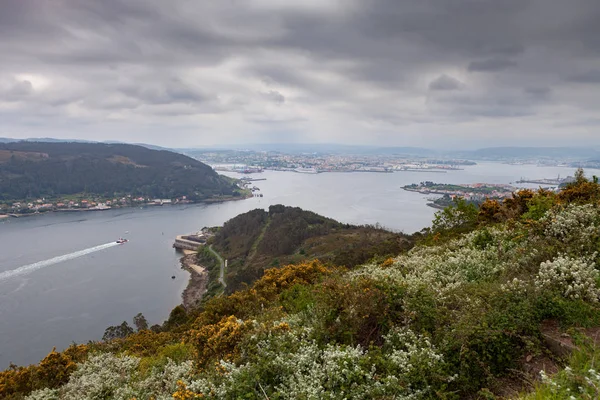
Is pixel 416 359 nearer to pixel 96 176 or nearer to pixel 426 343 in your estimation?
pixel 426 343

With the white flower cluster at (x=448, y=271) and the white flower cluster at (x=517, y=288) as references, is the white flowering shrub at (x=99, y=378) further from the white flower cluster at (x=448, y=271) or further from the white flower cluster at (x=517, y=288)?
the white flower cluster at (x=517, y=288)

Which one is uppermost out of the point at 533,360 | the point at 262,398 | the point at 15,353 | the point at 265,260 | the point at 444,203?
the point at 533,360

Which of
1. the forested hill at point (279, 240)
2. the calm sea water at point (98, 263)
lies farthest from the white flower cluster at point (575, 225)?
the calm sea water at point (98, 263)

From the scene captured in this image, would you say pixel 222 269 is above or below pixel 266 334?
below

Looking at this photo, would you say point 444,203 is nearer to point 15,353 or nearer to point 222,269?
point 222,269

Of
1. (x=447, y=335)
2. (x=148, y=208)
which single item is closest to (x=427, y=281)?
(x=447, y=335)

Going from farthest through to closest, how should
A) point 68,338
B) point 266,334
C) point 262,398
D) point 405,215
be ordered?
point 405,215, point 68,338, point 266,334, point 262,398

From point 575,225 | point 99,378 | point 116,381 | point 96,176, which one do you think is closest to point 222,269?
point 99,378
